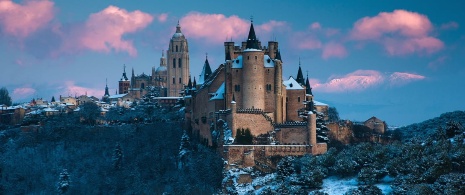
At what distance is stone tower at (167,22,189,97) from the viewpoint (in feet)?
559

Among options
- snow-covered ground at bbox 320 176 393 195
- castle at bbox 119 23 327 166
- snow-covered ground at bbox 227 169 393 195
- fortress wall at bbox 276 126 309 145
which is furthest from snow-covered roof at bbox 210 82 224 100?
snow-covered ground at bbox 320 176 393 195

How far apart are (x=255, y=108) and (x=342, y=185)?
15071mm

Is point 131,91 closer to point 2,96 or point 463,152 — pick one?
point 2,96

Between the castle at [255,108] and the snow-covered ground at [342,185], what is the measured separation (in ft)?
24.2

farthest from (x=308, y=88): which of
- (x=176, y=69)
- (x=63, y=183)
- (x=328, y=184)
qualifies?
(x=176, y=69)

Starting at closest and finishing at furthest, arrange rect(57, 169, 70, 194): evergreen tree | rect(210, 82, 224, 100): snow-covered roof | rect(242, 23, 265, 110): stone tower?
rect(242, 23, 265, 110): stone tower < rect(210, 82, 224, 100): snow-covered roof < rect(57, 169, 70, 194): evergreen tree

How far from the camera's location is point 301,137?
314ft

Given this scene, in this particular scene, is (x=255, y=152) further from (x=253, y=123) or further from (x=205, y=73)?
(x=205, y=73)

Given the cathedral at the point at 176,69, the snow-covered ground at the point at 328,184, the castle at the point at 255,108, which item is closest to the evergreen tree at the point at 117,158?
the castle at the point at 255,108

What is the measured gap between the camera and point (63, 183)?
118 meters

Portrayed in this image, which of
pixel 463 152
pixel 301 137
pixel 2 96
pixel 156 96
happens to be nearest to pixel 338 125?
pixel 301 137

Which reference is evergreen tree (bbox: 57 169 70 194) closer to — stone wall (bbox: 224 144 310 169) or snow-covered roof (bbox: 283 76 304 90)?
stone wall (bbox: 224 144 310 169)

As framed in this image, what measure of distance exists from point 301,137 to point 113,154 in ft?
111

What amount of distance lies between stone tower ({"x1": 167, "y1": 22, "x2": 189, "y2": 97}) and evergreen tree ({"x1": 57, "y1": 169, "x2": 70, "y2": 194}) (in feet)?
173
